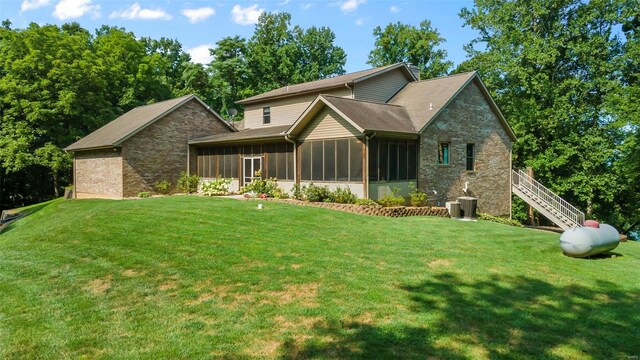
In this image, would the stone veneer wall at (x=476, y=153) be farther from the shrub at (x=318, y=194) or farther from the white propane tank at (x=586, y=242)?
the white propane tank at (x=586, y=242)

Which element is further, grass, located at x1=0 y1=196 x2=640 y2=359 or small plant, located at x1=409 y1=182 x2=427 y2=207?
small plant, located at x1=409 y1=182 x2=427 y2=207

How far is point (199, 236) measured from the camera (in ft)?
33.4

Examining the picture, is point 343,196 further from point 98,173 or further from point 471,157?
point 98,173

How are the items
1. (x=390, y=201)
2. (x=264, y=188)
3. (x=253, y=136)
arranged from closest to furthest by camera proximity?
(x=390, y=201), (x=264, y=188), (x=253, y=136)

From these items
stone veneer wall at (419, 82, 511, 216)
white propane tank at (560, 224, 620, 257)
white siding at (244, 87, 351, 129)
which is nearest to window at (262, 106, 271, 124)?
white siding at (244, 87, 351, 129)

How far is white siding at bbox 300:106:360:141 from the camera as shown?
17703mm

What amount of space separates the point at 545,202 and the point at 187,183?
2027 cm

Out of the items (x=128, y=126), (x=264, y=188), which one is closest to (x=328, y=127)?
(x=264, y=188)

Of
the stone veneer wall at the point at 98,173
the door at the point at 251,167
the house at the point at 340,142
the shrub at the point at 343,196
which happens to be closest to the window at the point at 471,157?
the house at the point at 340,142

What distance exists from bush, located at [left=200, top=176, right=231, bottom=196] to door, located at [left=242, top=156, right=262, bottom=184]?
4.12 ft

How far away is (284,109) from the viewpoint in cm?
2572

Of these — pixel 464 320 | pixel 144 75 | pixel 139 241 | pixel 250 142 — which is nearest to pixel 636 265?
pixel 464 320

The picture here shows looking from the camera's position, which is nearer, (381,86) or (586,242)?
(586,242)

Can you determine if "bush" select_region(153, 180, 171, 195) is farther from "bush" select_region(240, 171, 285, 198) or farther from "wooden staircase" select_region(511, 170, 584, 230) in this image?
"wooden staircase" select_region(511, 170, 584, 230)
